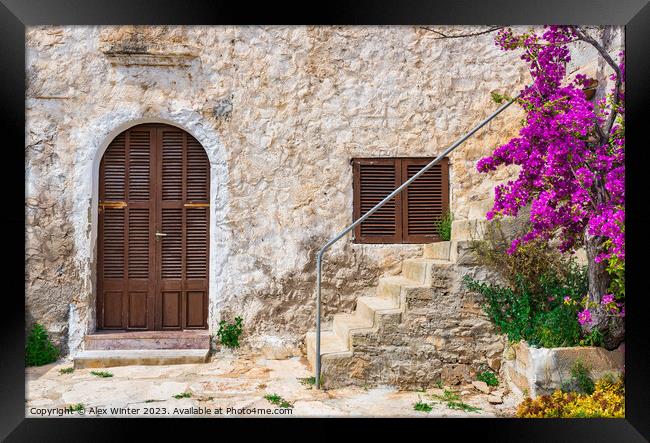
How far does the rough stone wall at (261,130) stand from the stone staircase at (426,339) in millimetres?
1016

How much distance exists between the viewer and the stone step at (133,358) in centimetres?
488

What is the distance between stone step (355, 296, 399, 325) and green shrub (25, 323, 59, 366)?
324 cm

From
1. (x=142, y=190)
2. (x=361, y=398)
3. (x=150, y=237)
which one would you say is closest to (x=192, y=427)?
(x=361, y=398)

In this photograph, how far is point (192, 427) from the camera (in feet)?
11.5

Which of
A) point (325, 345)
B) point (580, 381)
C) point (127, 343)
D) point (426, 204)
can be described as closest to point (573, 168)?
point (580, 381)

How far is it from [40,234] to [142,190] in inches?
45.2

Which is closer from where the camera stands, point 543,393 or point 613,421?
point 613,421

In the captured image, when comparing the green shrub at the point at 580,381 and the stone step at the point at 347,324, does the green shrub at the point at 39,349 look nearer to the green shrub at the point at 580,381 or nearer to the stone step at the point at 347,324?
the stone step at the point at 347,324

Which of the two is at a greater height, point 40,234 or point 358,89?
point 358,89

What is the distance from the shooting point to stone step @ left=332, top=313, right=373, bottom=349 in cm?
448

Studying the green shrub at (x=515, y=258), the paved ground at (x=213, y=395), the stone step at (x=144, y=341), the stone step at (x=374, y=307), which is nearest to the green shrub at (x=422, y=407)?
the paved ground at (x=213, y=395)

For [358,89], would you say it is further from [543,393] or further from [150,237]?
[543,393]

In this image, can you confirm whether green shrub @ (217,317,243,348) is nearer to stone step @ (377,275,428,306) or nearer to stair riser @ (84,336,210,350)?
stair riser @ (84,336,210,350)

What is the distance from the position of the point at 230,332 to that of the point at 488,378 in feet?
8.65
